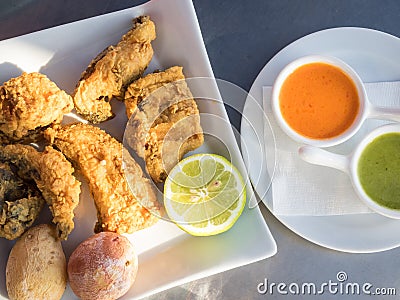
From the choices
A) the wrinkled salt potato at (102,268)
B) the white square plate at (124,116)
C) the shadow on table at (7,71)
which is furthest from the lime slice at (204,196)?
the shadow on table at (7,71)

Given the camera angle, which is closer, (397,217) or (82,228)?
(397,217)

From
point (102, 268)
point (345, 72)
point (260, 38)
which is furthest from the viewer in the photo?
point (260, 38)

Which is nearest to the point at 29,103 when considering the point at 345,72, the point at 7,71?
the point at 7,71

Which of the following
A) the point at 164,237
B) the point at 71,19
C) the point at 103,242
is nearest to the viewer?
the point at 103,242

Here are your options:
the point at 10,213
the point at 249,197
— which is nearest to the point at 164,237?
the point at 249,197

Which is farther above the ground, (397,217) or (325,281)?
(397,217)

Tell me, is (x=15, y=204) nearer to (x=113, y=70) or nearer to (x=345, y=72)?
(x=113, y=70)

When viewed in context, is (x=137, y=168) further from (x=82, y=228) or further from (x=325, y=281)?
(x=325, y=281)
